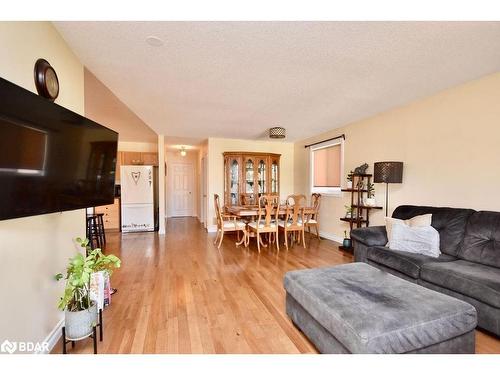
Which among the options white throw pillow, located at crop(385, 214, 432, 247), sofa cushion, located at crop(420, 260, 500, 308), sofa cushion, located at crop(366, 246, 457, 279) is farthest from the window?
sofa cushion, located at crop(420, 260, 500, 308)

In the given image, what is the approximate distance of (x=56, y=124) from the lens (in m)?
1.28

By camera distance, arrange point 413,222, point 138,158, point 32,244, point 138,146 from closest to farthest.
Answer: point 32,244 → point 413,222 → point 138,158 → point 138,146

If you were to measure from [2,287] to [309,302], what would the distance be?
1.77 metres

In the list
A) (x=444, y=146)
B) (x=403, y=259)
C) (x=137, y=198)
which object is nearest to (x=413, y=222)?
(x=403, y=259)

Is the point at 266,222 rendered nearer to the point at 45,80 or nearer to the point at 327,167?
the point at 327,167

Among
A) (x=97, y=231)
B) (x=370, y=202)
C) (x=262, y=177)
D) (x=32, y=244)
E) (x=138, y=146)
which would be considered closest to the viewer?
(x=32, y=244)

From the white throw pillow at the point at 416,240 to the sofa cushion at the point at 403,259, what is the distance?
78 mm

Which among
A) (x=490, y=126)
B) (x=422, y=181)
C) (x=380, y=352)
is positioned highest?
(x=490, y=126)

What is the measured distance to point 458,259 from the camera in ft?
7.84

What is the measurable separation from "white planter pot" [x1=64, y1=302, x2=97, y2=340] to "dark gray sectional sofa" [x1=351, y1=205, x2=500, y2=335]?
109 inches

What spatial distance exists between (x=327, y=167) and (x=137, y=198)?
15.3ft

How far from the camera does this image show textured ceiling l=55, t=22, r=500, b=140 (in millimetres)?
1716

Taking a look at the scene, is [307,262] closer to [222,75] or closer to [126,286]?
[126,286]
